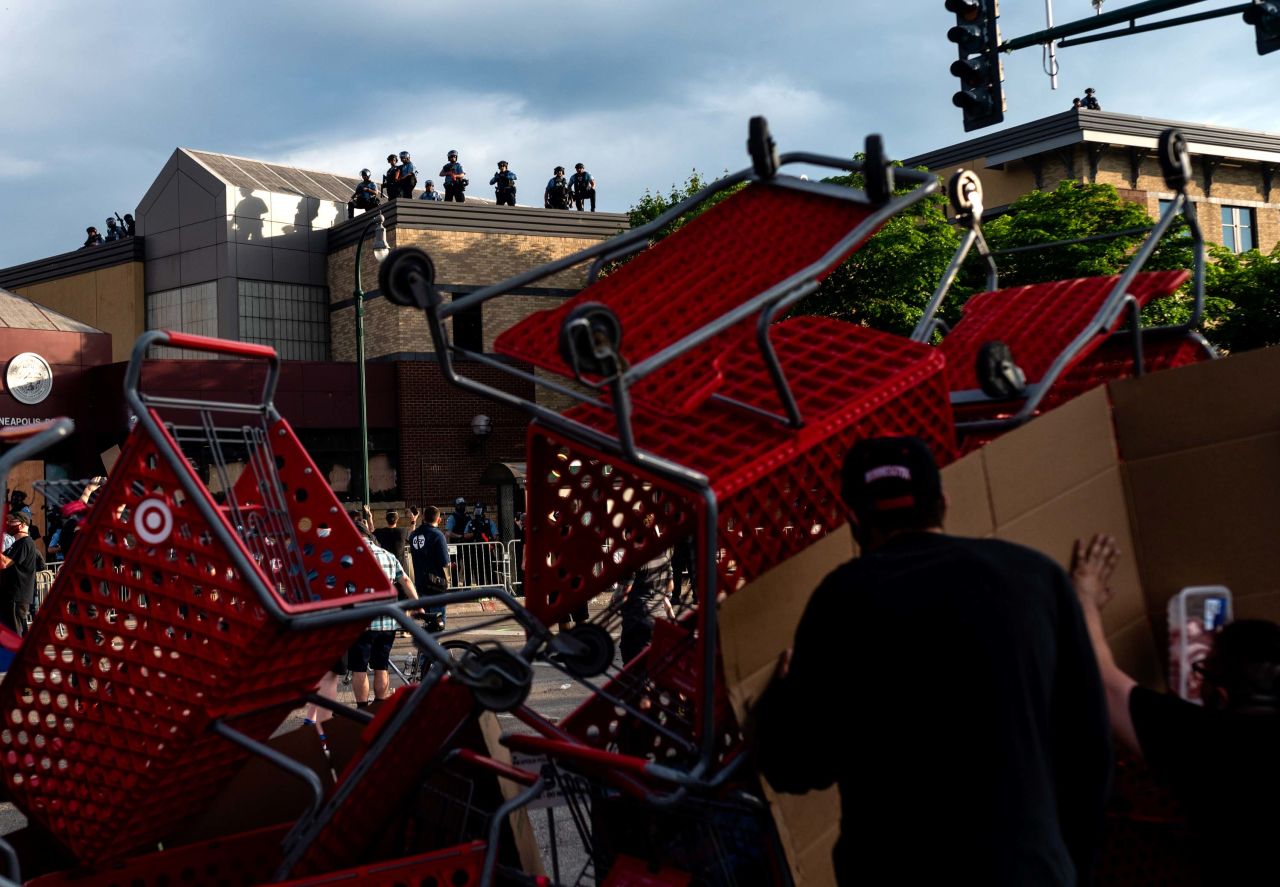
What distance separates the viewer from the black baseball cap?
2.17 meters

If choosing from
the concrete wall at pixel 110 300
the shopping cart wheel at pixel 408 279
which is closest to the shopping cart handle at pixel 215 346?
the shopping cart wheel at pixel 408 279

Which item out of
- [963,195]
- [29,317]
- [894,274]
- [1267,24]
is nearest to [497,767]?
[963,195]

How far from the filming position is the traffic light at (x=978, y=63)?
1106 centimetres

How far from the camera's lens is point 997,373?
337 cm

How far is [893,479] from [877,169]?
0.87 m

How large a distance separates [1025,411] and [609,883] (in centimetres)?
164

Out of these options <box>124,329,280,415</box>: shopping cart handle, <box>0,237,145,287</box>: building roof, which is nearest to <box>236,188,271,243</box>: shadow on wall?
<box>0,237,145,287</box>: building roof

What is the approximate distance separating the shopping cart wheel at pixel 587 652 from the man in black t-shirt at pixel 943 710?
3.95ft

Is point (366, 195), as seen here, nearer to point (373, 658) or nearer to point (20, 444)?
point (373, 658)

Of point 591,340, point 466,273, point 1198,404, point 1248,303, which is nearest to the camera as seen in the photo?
point 591,340

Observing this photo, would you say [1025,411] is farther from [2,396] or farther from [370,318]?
[370,318]

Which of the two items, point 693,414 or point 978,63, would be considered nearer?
point 693,414

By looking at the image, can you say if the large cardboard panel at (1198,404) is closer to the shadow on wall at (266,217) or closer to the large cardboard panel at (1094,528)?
the large cardboard panel at (1094,528)

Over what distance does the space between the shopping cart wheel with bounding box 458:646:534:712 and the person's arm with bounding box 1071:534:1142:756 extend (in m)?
1.24
